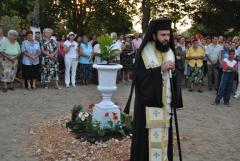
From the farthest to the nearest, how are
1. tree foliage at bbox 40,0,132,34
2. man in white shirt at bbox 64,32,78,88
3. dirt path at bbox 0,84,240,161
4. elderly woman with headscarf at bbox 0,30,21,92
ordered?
tree foliage at bbox 40,0,132,34, man in white shirt at bbox 64,32,78,88, elderly woman with headscarf at bbox 0,30,21,92, dirt path at bbox 0,84,240,161

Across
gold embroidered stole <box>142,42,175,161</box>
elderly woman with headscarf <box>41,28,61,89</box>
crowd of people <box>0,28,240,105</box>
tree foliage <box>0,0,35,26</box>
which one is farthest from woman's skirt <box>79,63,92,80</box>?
gold embroidered stole <box>142,42,175,161</box>

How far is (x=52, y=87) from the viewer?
563 inches

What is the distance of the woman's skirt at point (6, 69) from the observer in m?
13.1

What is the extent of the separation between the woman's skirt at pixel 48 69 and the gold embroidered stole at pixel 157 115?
842 centimetres

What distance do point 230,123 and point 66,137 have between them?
424 cm

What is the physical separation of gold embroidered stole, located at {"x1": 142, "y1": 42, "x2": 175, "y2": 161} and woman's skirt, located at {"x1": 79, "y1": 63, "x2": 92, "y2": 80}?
9.48 m

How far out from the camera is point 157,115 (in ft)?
18.3

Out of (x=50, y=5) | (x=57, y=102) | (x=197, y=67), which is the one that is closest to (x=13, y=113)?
(x=57, y=102)

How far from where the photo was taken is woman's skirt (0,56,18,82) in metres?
13.1

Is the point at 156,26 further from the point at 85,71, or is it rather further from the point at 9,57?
the point at 85,71

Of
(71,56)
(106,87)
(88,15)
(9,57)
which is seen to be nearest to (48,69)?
(71,56)

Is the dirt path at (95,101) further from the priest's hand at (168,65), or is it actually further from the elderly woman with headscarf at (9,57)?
the priest's hand at (168,65)

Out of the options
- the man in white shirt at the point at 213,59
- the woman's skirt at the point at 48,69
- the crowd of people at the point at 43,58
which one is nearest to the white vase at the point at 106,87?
the crowd of people at the point at 43,58

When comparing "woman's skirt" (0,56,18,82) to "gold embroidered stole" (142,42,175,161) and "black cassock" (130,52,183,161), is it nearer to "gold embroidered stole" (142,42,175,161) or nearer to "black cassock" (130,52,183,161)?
"black cassock" (130,52,183,161)
